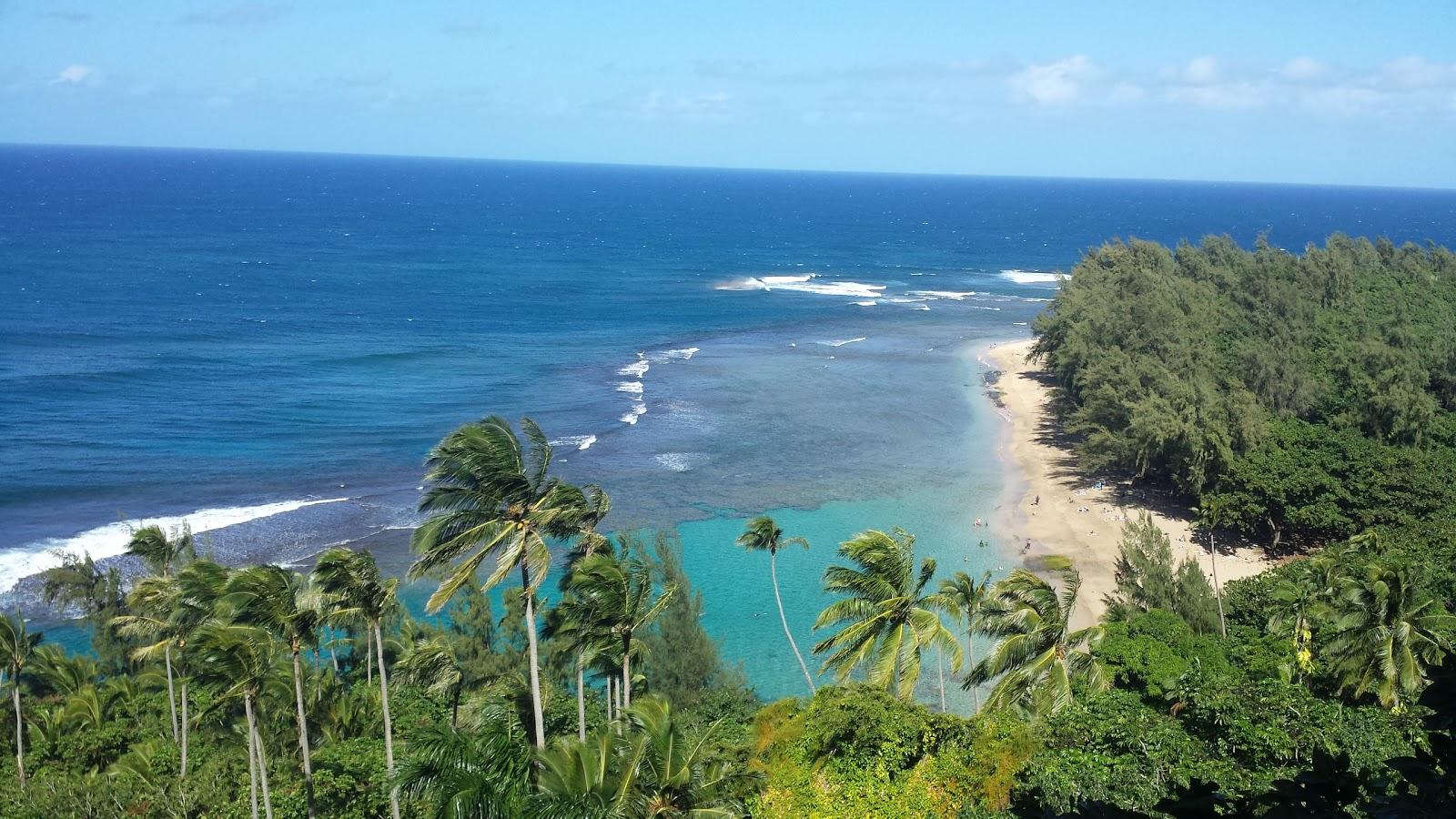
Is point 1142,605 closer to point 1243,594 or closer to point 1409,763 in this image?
point 1243,594

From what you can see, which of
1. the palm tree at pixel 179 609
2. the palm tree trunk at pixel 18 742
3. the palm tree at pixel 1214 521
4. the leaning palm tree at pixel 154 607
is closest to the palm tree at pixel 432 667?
the palm tree at pixel 179 609

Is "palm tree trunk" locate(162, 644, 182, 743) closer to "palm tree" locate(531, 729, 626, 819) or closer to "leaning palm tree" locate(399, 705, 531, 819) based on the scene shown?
"leaning palm tree" locate(399, 705, 531, 819)

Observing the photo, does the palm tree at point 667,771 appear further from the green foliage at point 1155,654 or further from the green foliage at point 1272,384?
the green foliage at point 1272,384

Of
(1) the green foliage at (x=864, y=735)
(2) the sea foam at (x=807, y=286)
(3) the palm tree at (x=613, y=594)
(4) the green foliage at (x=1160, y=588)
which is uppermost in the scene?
(2) the sea foam at (x=807, y=286)

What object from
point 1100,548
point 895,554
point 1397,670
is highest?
point 895,554

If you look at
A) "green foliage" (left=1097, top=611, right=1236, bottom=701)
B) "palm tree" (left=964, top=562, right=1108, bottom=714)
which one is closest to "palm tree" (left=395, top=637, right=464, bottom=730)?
"palm tree" (left=964, top=562, right=1108, bottom=714)

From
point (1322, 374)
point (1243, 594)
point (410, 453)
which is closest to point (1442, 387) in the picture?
point (1322, 374)

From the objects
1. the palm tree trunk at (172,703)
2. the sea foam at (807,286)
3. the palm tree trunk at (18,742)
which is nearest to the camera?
the palm tree trunk at (18,742)
